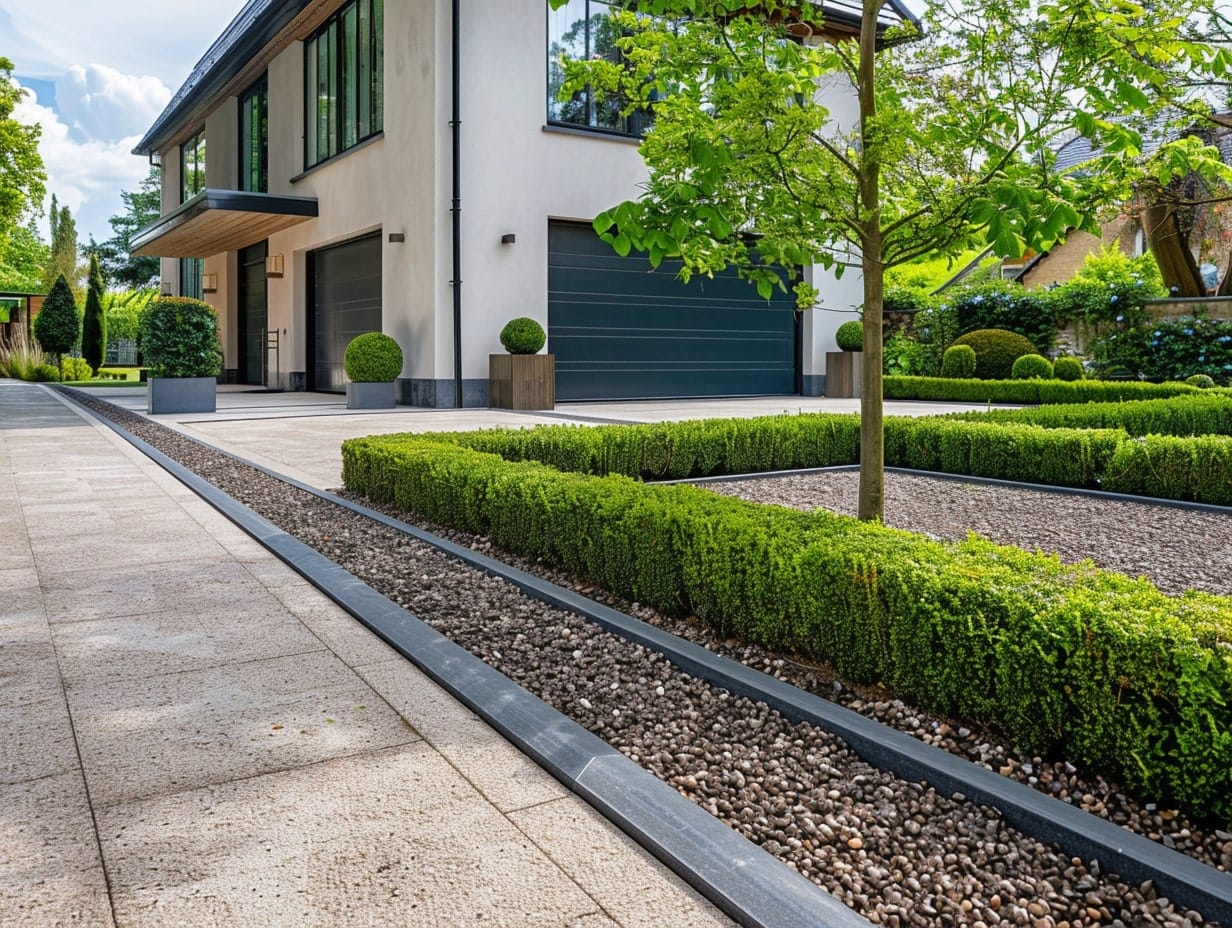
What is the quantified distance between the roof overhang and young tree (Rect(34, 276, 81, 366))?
5273 millimetres

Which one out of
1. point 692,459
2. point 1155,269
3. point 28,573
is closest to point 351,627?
point 28,573

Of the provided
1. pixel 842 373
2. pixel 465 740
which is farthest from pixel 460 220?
pixel 465 740

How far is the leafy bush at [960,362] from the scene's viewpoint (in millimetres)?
18370

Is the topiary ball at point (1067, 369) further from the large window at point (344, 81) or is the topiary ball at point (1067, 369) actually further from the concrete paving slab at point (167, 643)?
the concrete paving slab at point (167, 643)

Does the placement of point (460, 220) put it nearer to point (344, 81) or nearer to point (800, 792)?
point (344, 81)

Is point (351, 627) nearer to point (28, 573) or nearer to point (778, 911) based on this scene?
point (28, 573)

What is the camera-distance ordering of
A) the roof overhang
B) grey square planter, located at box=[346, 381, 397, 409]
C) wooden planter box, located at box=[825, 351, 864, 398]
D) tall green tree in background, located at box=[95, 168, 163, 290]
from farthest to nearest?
tall green tree in background, located at box=[95, 168, 163, 290] → wooden planter box, located at box=[825, 351, 864, 398] → the roof overhang → grey square planter, located at box=[346, 381, 397, 409]

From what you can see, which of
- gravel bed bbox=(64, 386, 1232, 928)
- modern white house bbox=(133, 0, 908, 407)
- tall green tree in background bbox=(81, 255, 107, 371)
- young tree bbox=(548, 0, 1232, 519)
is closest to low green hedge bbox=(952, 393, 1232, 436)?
young tree bbox=(548, 0, 1232, 519)

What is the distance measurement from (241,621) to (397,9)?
1437 cm

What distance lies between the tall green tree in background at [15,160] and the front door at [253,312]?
17.2 ft

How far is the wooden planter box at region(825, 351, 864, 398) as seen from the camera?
18859mm

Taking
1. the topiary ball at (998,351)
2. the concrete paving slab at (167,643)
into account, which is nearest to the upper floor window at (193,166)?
the topiary ball at (998,351)

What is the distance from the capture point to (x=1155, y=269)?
2422 cm

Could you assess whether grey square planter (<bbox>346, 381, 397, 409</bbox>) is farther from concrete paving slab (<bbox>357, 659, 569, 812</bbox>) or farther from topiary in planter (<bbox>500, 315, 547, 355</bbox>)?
concrete paving slab (<bbox>357, 659, 569, 812</bbox>)
